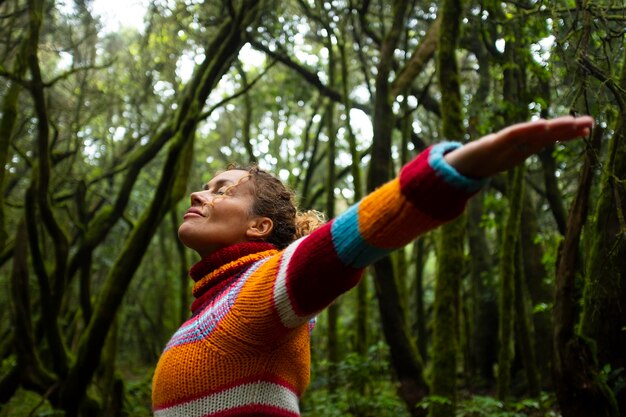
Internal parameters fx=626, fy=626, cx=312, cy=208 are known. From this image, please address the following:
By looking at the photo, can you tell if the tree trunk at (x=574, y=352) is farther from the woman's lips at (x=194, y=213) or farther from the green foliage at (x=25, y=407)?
the green foliage at (x=25, y=407)

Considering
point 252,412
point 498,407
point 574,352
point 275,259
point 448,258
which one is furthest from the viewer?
point 498,407

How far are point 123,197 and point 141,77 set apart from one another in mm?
5141

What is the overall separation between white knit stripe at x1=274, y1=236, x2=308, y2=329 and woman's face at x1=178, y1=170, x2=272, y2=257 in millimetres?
536

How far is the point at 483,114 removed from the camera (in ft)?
24.2

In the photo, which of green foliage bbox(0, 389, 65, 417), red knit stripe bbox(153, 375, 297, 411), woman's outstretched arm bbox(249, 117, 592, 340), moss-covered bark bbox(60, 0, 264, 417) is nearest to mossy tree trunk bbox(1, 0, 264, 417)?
moss-covered bark bbox(60, 0, 264, 417)

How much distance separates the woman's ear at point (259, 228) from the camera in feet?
6.73

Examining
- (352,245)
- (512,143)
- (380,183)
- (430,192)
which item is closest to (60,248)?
(380,183)

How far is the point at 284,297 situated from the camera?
1.49 meters

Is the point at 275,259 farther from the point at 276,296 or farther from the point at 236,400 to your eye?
the point at 236,400

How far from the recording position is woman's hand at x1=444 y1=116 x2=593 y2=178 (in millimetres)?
1178

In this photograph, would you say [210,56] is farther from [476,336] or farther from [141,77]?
[476,336]

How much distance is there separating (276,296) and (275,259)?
4.7 inches

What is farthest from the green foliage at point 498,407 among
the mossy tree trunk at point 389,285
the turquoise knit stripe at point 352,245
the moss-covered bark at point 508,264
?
the turquoise knit stripe at point 352,245

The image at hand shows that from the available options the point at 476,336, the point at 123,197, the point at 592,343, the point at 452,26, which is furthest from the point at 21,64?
the point at 476,336
